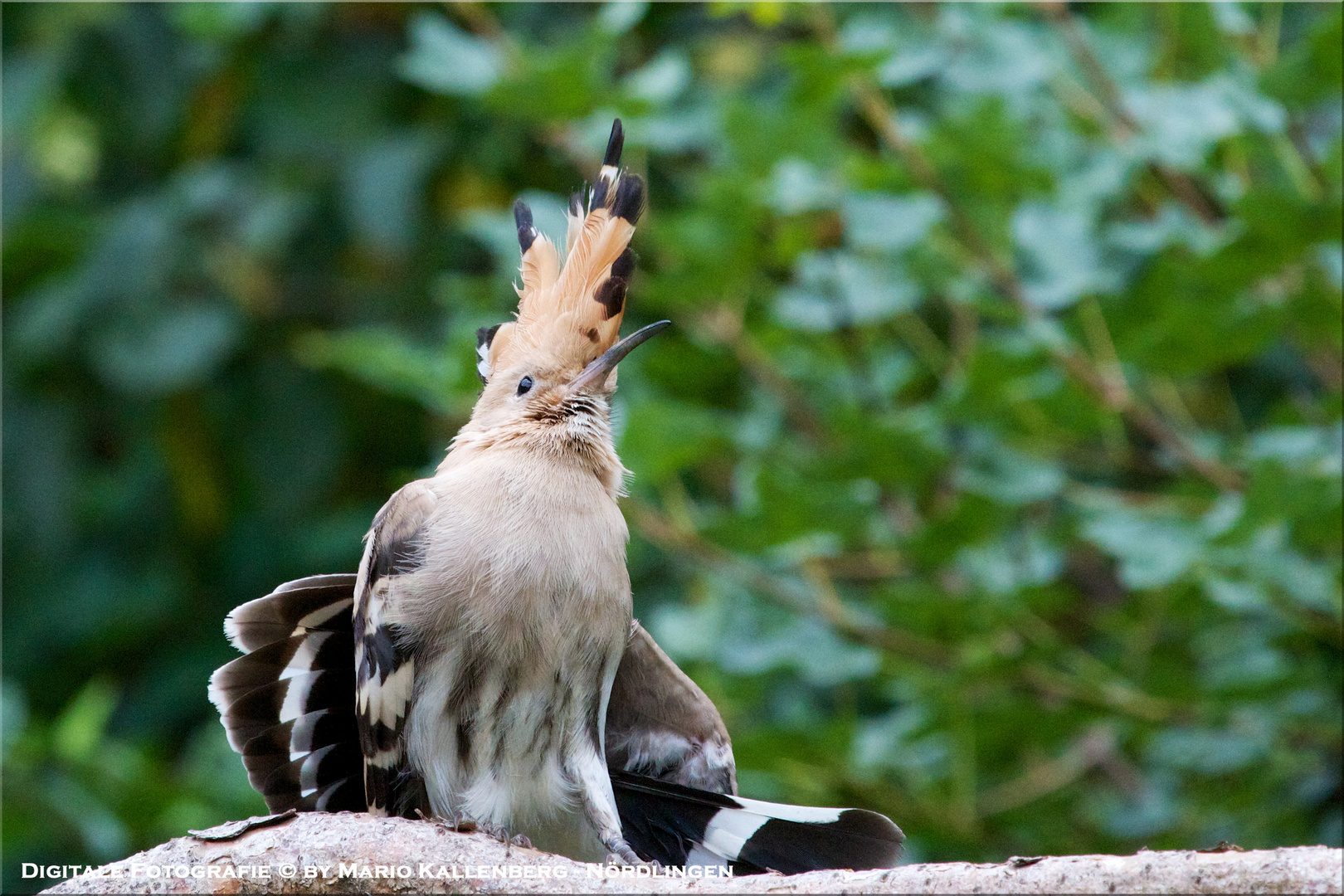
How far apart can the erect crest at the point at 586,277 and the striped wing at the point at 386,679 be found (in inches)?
20.3

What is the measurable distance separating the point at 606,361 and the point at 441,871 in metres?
1.27

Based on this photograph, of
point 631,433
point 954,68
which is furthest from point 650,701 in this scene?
point 954,68

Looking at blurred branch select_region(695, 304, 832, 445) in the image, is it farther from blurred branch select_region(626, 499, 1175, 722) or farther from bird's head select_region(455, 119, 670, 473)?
bird's head select_region(455, 119, 670, 473)

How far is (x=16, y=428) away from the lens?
5125mm

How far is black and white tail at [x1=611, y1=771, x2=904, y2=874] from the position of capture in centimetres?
274

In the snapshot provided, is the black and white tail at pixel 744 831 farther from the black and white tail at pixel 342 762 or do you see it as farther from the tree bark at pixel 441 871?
the tree bark at pixel 441 871

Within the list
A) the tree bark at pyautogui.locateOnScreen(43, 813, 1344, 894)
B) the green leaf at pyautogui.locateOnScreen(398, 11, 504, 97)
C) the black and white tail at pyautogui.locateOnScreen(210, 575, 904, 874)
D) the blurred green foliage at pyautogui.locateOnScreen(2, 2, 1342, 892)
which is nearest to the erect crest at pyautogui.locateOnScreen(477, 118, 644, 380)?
the blurred green foliage at pyautogui.locateOnScreen(2, 2, 1342, 892)

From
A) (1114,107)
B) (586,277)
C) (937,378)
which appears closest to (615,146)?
(586,277)

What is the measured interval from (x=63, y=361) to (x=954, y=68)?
11.5ft

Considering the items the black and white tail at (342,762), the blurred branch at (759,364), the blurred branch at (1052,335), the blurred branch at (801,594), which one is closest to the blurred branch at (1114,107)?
the blurred branch at (1052,335)

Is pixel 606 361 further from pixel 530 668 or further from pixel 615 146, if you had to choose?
pixel 530 668

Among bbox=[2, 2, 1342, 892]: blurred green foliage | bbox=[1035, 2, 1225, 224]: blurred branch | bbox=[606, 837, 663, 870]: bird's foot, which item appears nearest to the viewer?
bbox=[606, 837, 663, 870]: bird's foot

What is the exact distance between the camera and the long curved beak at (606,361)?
2.93 meters

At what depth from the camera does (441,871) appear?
6.45 feet
